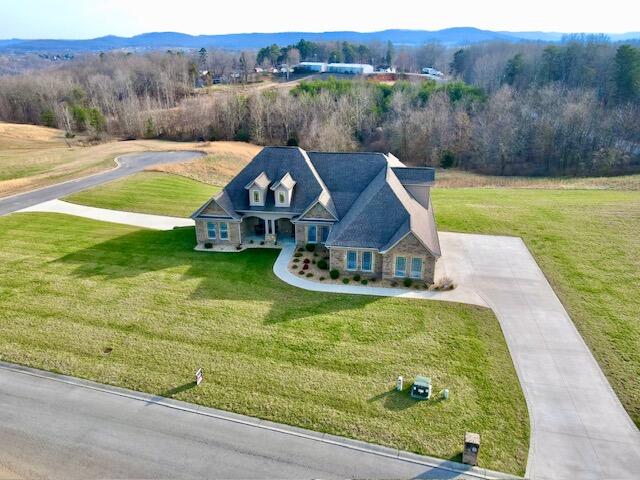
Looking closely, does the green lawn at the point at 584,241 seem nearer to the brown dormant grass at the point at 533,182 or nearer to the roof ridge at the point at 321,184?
the brown dormant grass at the point at 533,182

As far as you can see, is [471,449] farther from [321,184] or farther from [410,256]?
[321,184]

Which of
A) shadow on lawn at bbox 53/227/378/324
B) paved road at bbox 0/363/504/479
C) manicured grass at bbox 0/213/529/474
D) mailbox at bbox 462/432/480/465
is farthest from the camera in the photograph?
shadow on lawn at bbox 53/227/378/324

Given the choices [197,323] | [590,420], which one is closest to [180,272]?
[197,323]

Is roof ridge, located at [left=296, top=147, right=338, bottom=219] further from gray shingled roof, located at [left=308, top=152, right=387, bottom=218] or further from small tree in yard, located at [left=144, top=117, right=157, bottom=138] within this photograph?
small tree in yard, located at [left=144, top=117, right=157, bottom=138]

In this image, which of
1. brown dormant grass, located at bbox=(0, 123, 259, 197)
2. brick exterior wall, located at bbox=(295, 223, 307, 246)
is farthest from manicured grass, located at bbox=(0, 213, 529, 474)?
brown dormant grass, located at bbox=(0, 123, 259, 197)

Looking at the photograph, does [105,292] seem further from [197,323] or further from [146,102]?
[146,102]

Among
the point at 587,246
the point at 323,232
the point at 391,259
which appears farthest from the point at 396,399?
the point at 587,246
